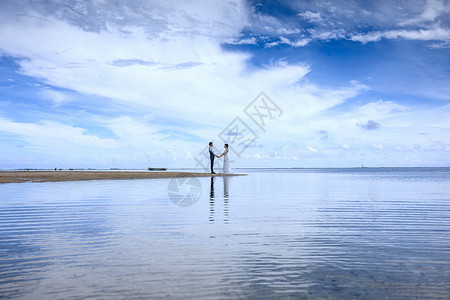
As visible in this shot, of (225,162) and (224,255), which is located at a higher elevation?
(225,162)

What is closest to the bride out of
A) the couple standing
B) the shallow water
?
the couple standing

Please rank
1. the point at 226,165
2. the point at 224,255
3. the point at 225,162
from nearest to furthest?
1. the point at 224,255
2. the point at 225,162
3. the point at 226,165

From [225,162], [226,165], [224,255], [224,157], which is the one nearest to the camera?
[224,255]

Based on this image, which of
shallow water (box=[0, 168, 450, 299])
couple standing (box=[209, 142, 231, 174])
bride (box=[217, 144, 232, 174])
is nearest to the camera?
shallow water (box=[0, 168, 450, 299])

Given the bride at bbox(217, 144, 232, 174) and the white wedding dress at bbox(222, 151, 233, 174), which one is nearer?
the bride at bbox(217, 144, 232, 174)

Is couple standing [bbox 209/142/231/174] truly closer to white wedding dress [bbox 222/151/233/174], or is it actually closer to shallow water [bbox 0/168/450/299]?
white wedding dress [bbox 222/151/233/174]

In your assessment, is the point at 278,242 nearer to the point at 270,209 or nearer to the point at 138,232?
the point at 138,232


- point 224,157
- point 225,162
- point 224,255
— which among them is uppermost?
point 224,157

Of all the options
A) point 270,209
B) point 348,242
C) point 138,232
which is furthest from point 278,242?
point 270,209

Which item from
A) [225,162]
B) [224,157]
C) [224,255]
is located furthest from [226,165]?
[224,255]

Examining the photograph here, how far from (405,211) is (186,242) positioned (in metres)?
9.94

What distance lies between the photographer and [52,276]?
5.32 metres

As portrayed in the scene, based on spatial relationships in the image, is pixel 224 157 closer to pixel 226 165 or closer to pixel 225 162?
pixel 225 162

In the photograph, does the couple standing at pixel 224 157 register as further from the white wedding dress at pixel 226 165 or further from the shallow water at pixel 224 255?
the shallow water at pixel 224 255
